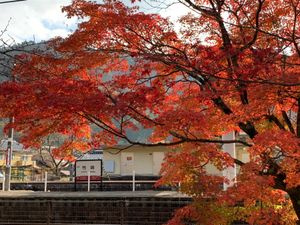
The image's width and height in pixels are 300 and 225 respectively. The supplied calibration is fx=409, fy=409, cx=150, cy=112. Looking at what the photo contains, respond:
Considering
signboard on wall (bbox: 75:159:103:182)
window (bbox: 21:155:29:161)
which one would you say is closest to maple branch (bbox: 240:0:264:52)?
signboard on wall (bbox: 75:159:103:182)

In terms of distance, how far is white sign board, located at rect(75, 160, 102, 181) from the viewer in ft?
59.0

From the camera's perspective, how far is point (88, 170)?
18.0 m

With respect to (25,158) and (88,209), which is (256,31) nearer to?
(88,209)

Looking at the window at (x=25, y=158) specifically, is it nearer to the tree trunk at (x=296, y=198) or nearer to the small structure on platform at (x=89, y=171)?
the small structure on platform at (x=89, y=171)

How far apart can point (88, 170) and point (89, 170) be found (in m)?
0.04

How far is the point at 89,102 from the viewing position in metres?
6.79

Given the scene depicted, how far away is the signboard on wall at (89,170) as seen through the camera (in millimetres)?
17953

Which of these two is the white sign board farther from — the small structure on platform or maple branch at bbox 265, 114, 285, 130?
maple branch at bbox 265, 114, 285, 130

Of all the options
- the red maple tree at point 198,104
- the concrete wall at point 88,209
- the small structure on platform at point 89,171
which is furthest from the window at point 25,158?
the red maple tree at point 198,104

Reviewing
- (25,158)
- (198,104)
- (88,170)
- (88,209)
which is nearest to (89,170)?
(88,170)

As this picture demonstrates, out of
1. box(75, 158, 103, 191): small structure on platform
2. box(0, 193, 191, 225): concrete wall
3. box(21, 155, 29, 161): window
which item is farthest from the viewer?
box(21, 155, 29, 161): window

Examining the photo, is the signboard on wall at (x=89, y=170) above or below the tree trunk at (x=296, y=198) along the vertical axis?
above

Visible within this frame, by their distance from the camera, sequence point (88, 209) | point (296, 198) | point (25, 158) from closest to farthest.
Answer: point (296, 198), point (88, 209), point (25, 158)

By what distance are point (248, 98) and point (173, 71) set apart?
1.54 metres
